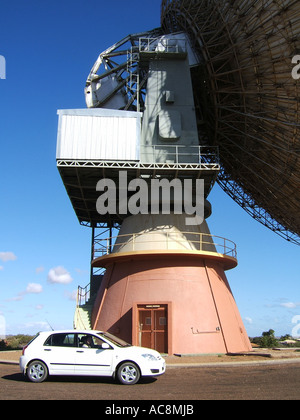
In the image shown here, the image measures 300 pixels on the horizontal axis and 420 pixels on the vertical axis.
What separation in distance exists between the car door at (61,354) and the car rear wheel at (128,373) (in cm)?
134

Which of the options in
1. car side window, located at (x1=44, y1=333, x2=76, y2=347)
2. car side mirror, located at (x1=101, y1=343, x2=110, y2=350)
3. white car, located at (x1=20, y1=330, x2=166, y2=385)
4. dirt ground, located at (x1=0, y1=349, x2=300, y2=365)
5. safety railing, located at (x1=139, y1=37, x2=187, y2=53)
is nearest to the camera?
white car, located at (x1=20, y1=330, x2=166, y2=385)

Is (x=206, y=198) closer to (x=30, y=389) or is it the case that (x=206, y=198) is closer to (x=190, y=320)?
(x=190, y=320)

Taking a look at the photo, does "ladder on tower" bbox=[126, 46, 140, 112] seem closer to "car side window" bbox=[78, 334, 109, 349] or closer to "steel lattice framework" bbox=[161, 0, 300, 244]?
"steel lattice framework" bbox=[161, 0, 300, 244]

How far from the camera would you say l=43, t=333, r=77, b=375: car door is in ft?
37.9

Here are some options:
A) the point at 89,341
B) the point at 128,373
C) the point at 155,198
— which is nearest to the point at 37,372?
the point at 89,341

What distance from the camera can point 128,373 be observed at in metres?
11.3

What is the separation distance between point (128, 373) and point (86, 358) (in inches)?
47.3

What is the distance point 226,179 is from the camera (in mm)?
28812

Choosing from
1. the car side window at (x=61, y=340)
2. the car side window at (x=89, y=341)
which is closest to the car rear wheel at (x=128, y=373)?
the car side window at (x=89, y=341)

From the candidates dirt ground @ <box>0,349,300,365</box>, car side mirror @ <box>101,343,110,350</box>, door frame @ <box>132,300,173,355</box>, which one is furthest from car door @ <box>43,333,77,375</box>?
door frame @ <box>132,300,173,355</box>

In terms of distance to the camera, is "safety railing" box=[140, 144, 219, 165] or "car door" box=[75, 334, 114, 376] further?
"safety railing" box=[140, 144, 219, 165]

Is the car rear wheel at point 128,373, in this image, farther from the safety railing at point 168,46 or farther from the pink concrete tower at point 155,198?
the safety railing at point 168,46

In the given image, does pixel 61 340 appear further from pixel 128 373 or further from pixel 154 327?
pixel 154 327

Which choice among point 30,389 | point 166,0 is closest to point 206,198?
point 166,0
